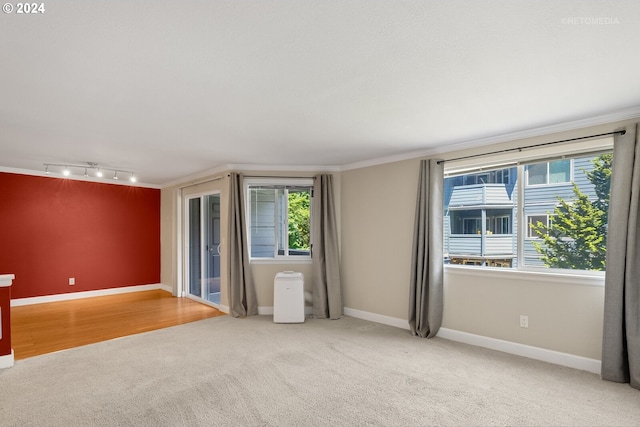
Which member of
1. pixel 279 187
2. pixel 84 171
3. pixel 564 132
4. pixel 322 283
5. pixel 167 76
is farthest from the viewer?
pixel 84 171

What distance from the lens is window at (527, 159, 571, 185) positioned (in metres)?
3.40

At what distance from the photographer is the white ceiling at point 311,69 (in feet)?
5.09

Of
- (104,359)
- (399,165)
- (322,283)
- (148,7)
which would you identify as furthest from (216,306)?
(148,7)

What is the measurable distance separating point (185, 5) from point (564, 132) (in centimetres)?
346

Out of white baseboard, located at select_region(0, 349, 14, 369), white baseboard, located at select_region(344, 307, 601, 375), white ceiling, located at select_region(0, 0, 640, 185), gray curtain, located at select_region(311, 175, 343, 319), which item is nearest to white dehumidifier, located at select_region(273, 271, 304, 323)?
gray curtain, located at select_region(311, 175, 343, 319)

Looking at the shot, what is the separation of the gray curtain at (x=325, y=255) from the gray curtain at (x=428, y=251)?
1.24 metres

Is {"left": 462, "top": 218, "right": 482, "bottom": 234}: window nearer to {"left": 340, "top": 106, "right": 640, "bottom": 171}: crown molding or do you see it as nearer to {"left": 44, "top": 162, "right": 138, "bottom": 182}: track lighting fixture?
{"left": 340, "top": 106, "right": 640, "bottom": 171}: crown molding

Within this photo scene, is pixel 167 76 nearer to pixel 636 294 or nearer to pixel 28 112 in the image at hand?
pixel 28 112

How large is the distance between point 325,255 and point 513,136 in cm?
287

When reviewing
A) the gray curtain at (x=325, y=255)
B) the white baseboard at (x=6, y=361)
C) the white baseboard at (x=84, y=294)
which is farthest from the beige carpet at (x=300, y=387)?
the white baseboard at (x=84, y=294)

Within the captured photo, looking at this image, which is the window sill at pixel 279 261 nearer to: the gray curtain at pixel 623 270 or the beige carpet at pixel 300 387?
the beige carpet at pixel 300 387

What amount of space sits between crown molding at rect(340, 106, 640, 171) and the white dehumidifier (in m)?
1.97

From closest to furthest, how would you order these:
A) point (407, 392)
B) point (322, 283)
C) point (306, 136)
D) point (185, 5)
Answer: point (185, 5) → point (407, 392) → point (306, 136) → point (322, 283)

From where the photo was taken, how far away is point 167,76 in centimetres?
218
